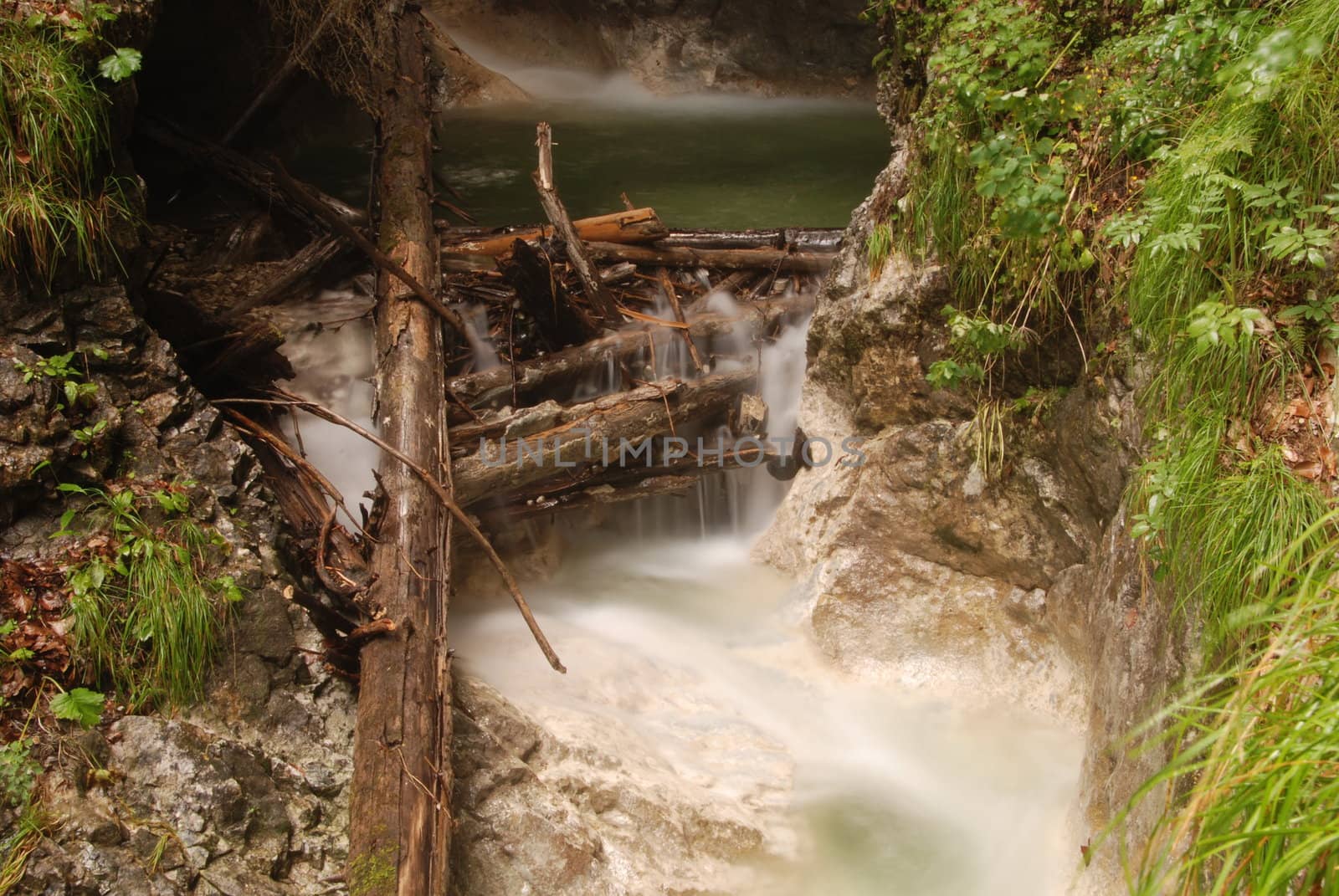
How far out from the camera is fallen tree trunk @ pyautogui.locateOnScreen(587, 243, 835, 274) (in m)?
7.24

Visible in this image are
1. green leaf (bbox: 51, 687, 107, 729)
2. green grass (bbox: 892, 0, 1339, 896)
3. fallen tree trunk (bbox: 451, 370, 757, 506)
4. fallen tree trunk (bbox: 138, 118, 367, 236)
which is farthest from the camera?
fallen tree trunk (bbox: 138, 118, 367, 236)

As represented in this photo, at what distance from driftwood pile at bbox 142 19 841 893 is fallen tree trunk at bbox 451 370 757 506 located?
12 mm

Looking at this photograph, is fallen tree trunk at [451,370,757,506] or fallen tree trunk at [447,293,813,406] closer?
fallen tree trunk at [451,370,757,506]

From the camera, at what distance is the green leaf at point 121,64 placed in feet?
13.3

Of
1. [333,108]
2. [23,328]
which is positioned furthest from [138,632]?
[333,108]

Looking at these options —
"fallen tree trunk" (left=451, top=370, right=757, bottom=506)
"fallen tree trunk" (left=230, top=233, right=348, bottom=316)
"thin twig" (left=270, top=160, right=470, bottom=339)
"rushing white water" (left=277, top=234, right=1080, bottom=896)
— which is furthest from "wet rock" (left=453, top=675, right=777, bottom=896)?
"fallen tree trunk" (left=230, top=233, right=348, bottom=316)

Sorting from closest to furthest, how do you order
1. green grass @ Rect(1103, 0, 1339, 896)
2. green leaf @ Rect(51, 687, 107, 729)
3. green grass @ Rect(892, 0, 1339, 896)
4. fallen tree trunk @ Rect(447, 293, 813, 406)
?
1. green grass @ Rect(892, 0, 1339, 896)
2. green grass @ Rect(1103, 0, 1339, 896)
3. green leaf @ Rect(51, 687, 107, 729)
4. fallen tree trunk @ Rect(447, 293, 813, 406)

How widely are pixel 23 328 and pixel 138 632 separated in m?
1.44

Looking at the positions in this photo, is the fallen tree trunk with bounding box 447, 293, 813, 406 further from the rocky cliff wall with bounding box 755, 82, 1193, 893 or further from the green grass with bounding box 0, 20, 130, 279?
the green grass with bounding box 0, 20, 130, 279

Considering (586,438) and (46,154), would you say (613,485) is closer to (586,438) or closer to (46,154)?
(586,438)

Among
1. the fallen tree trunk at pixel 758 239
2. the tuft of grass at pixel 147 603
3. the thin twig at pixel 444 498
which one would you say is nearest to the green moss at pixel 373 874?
the tuft of grass at pixel 147 603

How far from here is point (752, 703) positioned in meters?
4.95

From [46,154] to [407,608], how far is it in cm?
234

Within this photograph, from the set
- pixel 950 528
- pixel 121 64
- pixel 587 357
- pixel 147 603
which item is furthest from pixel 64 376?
pixel 950 528
